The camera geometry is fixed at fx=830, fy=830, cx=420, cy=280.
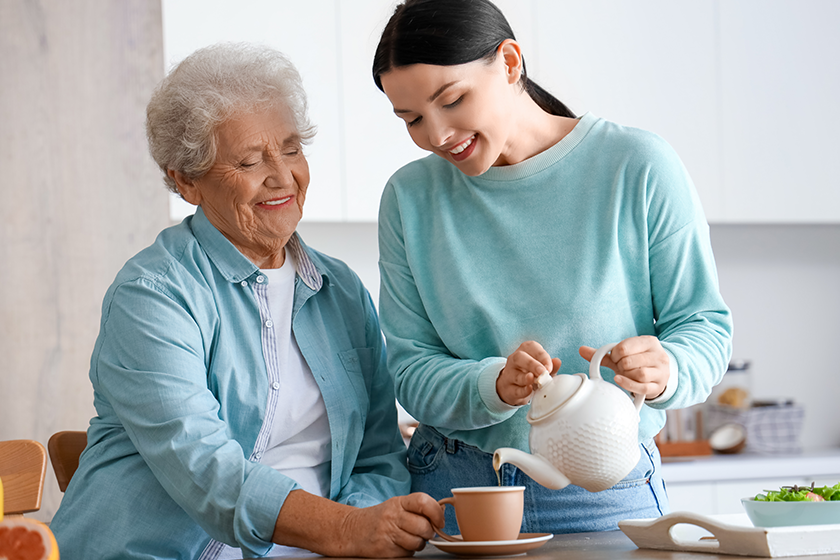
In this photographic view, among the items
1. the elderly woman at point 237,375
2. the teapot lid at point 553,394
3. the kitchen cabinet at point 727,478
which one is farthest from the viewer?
the kitchen cabinet at point 727,478

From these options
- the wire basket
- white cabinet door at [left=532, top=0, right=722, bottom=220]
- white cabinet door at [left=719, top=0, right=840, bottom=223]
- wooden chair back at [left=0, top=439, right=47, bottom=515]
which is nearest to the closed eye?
wooden chair back at [left=0, top=439, right=47, bottom=515]

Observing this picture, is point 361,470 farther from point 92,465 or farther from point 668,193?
point 668,193

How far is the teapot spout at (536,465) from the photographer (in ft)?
2.99

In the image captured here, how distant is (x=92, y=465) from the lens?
Answer: 4.01 ft

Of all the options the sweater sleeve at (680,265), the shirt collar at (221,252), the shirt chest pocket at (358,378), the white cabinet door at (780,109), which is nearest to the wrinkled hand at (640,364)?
the sweater sleeve at (680,265)

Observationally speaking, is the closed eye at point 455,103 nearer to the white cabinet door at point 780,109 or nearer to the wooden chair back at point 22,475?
the wooden chair back at point 22,475

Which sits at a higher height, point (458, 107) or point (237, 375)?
point (458, 107)

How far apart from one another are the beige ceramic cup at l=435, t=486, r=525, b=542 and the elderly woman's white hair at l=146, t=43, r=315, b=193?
28.8 inches

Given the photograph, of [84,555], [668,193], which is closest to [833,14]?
[668,193]

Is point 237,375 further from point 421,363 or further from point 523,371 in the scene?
point 523,371

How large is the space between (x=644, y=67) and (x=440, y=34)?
76.1 inches

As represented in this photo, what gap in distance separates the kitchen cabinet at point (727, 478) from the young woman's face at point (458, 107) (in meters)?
1.71

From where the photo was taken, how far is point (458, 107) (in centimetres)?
111

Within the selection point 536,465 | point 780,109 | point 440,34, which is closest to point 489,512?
point 536,465
